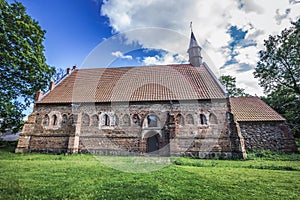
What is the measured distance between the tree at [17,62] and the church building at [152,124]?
6.69 ft

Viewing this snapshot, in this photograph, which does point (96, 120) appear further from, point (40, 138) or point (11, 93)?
point (11, 93)

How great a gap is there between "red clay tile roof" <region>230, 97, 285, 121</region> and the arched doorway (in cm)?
761

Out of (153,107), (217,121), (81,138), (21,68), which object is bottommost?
(81,138)

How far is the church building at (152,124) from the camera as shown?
13.2m

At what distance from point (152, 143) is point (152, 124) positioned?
180 centimetres

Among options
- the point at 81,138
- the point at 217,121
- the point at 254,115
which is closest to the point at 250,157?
the point at 217,121

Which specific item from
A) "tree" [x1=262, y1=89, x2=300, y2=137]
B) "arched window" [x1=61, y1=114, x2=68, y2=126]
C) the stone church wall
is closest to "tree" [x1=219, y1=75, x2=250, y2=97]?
"tree" [x1=262, y1=89, x2=300, y2=137]

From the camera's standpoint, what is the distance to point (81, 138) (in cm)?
1426

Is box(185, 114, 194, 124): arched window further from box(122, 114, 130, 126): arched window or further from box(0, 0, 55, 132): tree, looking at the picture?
box(0, 0, 55, 132): tree

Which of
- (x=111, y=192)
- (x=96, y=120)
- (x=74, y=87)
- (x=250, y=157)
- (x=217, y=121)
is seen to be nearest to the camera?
(x=111, y=192)

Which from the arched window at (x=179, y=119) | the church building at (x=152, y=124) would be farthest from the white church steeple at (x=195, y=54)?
the arched window at (x=179, y=119)

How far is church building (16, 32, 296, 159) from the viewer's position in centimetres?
1325

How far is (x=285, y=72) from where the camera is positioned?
1811cm

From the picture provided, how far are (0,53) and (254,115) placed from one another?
953 inches
